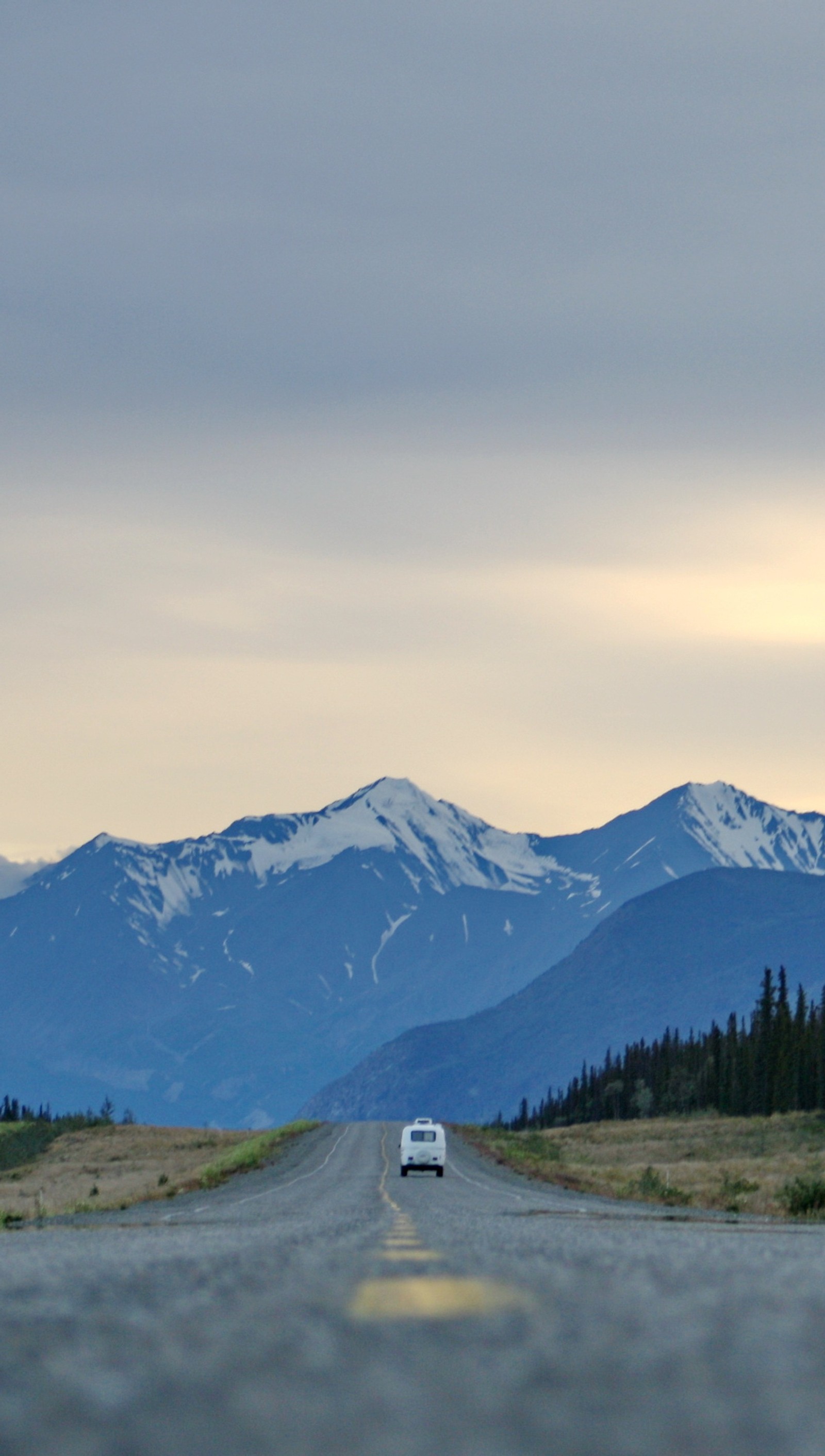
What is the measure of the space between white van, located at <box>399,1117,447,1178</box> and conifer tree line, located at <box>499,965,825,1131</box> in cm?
7283

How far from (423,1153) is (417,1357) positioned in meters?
57.5

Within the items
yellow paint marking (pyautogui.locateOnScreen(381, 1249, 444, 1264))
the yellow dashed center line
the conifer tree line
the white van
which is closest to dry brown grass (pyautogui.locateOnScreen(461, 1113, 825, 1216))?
the white van

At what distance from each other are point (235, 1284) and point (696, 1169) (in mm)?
64926

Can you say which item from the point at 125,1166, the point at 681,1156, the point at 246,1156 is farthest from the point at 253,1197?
the point at 681,1156

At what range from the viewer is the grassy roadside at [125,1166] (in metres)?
50.7

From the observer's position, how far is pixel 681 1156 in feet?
278

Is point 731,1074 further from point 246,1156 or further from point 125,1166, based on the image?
point 246,1156

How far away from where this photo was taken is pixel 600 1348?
3.06m

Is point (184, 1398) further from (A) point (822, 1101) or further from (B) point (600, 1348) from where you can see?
(A) point (822, 1101)

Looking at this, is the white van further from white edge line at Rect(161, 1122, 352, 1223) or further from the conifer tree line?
the conifer tree line

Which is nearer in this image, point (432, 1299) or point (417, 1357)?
point (417, 1357)

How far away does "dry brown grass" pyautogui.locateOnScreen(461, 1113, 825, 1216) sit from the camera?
42094 millimetres

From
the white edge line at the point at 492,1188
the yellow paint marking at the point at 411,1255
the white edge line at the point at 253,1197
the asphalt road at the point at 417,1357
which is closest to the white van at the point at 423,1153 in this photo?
the white edge line at the point at 492,1188

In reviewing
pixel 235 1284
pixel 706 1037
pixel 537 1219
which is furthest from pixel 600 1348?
pixel 706 1037
